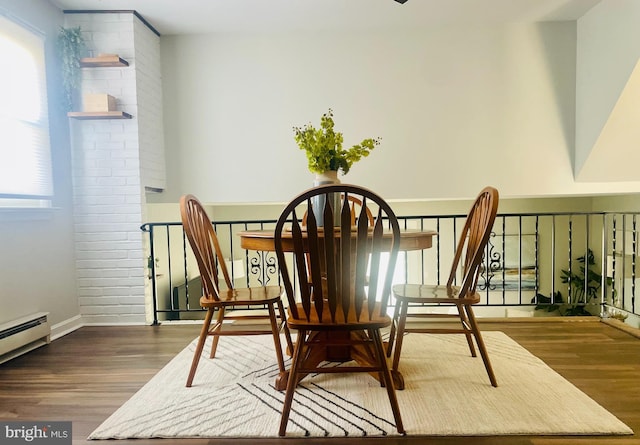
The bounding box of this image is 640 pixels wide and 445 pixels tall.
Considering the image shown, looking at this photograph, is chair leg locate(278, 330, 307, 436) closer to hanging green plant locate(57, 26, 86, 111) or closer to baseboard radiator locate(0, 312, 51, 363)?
baseboard radiator locate(0, 312, 51, 363)

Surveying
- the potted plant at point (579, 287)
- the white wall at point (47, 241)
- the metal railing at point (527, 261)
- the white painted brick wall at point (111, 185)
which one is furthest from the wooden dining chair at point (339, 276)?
the potted plant at point (579, 287)

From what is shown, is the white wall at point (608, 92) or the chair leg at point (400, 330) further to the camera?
the white wall at point (608, 92)

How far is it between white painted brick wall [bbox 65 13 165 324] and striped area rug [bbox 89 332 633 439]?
52.2 inches

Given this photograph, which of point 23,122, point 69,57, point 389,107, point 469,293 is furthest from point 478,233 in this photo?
point 69,57

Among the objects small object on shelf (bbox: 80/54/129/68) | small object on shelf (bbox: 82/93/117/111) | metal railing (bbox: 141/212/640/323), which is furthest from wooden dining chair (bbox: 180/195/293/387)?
metal railing (bbox: 141/212/640/323)

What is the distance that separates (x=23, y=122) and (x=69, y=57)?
68 cm

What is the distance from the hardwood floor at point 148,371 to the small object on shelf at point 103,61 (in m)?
2.05

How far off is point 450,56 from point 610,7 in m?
1.22

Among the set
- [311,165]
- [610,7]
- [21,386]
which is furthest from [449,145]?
[21,386]

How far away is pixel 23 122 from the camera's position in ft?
9.34

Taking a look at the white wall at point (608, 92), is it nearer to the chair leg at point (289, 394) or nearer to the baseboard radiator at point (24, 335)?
the chair leg at point (289, 394)

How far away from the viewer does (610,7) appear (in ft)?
10.8

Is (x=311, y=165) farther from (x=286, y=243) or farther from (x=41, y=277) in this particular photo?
(x=41, y=277)

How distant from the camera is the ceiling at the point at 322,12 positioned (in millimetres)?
3252
